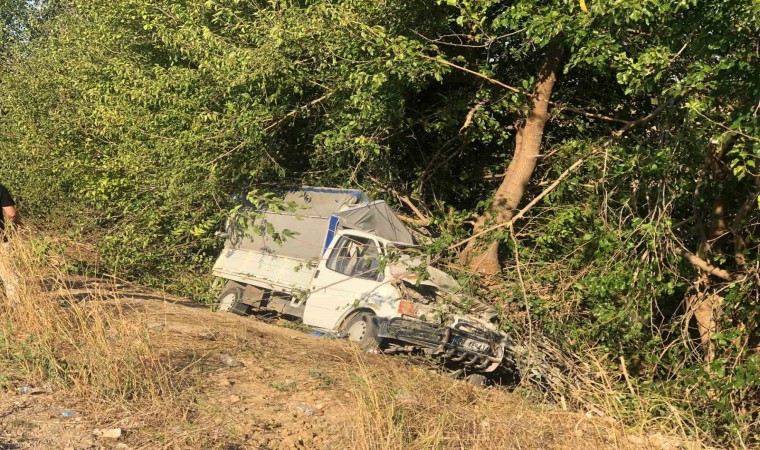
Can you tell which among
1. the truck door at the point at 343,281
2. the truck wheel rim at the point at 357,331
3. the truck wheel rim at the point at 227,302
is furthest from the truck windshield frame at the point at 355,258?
the truck wheel rim at the point at 227,302

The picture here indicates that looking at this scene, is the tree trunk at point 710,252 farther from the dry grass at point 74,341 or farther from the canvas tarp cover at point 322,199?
the canvas tarp cover at point 322,199

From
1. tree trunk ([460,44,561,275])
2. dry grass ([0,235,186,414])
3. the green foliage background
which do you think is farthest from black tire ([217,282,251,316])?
dry grass ([0,235,186,414])

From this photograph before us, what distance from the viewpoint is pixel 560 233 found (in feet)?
30.4

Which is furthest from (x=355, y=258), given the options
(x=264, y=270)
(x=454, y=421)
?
(x=454, y=421)

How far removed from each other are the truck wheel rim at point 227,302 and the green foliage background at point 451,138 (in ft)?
1.68

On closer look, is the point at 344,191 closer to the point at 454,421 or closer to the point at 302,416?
the point at 302,416

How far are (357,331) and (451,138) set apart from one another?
377 centimetres

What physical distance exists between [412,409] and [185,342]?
2889 mm

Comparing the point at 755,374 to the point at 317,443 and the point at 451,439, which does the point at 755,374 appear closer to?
the point at 451,439

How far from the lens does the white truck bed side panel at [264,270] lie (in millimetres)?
11992

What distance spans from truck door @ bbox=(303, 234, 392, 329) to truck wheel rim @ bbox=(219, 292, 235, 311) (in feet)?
8.36

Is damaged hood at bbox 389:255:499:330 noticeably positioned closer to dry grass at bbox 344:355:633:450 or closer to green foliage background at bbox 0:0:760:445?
green foliage background at bbox 0:0:760:445

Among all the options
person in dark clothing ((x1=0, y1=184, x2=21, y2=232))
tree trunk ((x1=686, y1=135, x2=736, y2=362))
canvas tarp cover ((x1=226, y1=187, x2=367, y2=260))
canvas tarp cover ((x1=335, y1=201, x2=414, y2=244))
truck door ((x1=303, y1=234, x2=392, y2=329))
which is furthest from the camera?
canvas tarp cover ((x1=226, y1=187, x2=367, y2=260))

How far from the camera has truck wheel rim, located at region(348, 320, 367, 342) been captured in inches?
394
